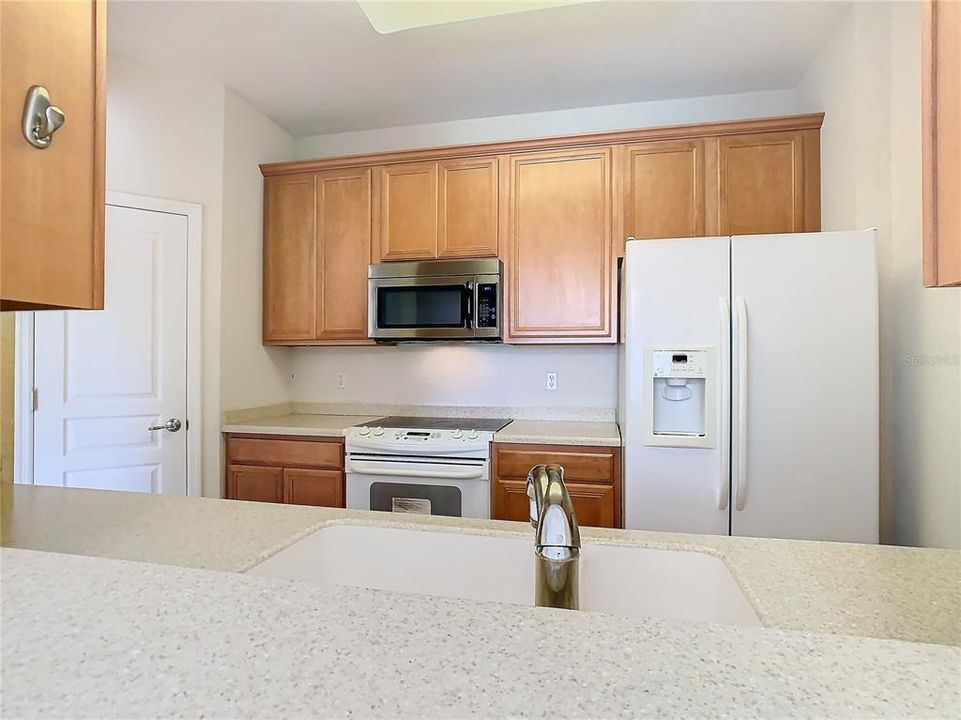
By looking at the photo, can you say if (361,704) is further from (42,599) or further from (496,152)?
(496,152)

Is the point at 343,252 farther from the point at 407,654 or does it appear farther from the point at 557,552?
the point at 407,654

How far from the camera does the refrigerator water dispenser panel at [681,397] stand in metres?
1.96

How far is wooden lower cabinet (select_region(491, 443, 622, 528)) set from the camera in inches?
93.2

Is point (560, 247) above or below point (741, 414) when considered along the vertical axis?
above

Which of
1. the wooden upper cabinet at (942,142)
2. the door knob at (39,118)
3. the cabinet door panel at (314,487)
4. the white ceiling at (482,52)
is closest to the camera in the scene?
the wooden upper cabinet at (942,142)

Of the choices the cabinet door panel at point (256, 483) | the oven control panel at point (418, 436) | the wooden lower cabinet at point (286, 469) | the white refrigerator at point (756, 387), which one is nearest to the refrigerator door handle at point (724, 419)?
the white refrigerator at point (756, 387)

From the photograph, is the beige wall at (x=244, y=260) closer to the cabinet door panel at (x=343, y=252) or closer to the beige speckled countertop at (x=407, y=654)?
the cabinet door panel at (x=343, y=252)

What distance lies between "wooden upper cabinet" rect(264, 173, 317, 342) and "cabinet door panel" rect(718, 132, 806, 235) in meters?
2.28

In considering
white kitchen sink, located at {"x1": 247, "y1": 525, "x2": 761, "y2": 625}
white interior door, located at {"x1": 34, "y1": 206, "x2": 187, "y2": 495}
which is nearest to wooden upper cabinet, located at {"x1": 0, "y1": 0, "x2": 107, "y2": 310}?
white kitchen sink, located at {"x1": 247, "y1": 525, "x2": 761, "y2": 625}

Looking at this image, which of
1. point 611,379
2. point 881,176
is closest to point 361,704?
point 881,176

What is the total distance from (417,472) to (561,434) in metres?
0.73

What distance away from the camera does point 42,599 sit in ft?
1.65

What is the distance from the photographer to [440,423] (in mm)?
2898

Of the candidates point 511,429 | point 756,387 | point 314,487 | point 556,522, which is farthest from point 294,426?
point 556,522
